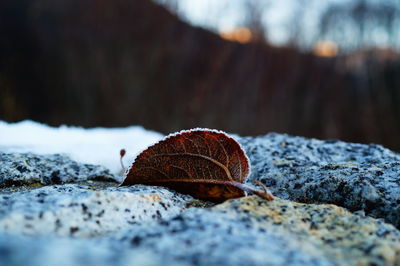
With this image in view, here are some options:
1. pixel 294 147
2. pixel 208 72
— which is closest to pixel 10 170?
pixel 294 147

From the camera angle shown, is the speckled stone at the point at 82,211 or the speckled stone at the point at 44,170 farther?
the speckled stone at the point at 44,170

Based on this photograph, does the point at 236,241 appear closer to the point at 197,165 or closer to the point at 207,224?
the point at 207,224

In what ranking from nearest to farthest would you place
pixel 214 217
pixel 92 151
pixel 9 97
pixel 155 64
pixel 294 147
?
pixel 214 217, pixel 294 147, pixel 92 151, pixel 9 97, pixel 155 64

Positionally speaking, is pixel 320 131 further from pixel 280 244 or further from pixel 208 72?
pixel 280 244

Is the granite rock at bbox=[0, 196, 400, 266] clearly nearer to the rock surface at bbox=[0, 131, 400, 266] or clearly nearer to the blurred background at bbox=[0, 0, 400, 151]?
the rock surface at bbox=[0, 131, 400, 266]

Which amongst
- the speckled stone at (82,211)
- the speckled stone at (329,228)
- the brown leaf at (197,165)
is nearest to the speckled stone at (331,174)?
the speckled stone at (329,228)

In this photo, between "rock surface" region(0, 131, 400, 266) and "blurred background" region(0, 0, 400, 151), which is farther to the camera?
"blurred background" region(0, 0, 400, 151)

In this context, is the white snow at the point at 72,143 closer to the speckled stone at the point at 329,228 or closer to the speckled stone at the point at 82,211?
the speckled stone at the point at 82,211

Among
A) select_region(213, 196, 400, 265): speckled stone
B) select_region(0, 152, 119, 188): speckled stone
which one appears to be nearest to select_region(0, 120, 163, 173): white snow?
select_region(0, 152, 119, 188): speckled stone
